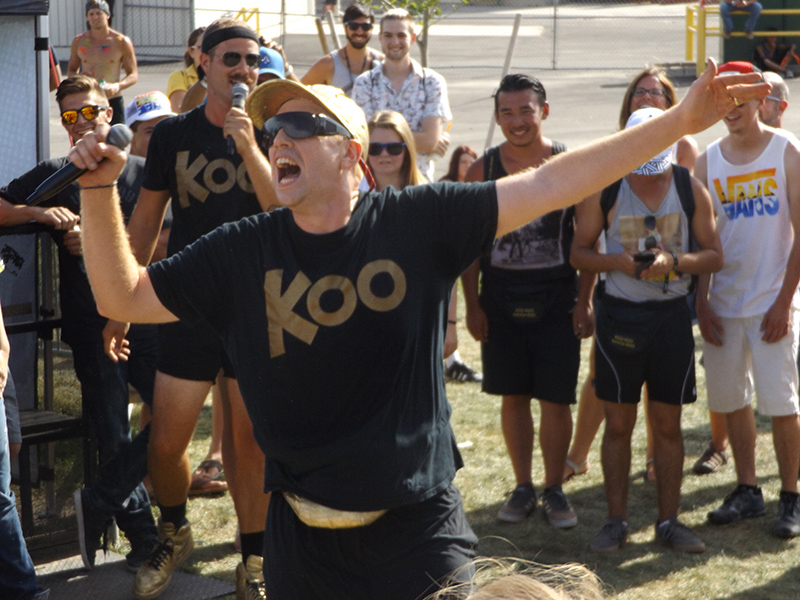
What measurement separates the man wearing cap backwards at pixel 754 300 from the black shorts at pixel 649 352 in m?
0.40

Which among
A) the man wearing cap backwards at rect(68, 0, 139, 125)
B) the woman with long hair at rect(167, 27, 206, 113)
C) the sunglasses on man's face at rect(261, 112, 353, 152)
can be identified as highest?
the man wearing cap backwards at rect(68, 0, 139, 125)

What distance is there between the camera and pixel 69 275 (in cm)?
454

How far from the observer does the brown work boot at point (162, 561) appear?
14.0 ft

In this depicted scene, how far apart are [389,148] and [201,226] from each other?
121cm

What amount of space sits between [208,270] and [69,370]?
7.97 ft

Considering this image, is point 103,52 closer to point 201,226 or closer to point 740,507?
point 201,226

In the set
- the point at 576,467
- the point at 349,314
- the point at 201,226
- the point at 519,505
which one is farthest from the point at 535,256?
the point at 349,314

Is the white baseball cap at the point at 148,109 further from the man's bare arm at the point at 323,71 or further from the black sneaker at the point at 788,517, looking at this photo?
the black sneaker at the point at 788,517

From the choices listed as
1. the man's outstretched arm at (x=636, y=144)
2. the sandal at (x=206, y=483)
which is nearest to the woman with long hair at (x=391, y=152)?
the sandal at (x=206, y=483)

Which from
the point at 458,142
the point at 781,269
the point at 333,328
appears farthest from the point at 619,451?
the point at 458,142

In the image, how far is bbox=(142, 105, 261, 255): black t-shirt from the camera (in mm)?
4117

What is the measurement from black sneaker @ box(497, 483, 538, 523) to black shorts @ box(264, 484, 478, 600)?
2594mm

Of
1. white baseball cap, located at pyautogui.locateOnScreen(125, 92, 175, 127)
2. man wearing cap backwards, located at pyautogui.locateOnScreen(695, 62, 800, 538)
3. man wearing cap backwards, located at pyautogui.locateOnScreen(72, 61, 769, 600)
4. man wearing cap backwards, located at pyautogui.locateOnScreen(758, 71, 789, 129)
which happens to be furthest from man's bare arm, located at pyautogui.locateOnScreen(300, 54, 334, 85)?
man wearing cap backwards, located at pyautogui.locateOnScreen(72, 61, 769, 600)

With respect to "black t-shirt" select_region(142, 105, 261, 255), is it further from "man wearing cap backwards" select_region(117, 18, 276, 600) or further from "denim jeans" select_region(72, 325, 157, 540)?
"denim jeans" select_region(72, 325, 157, 540)
